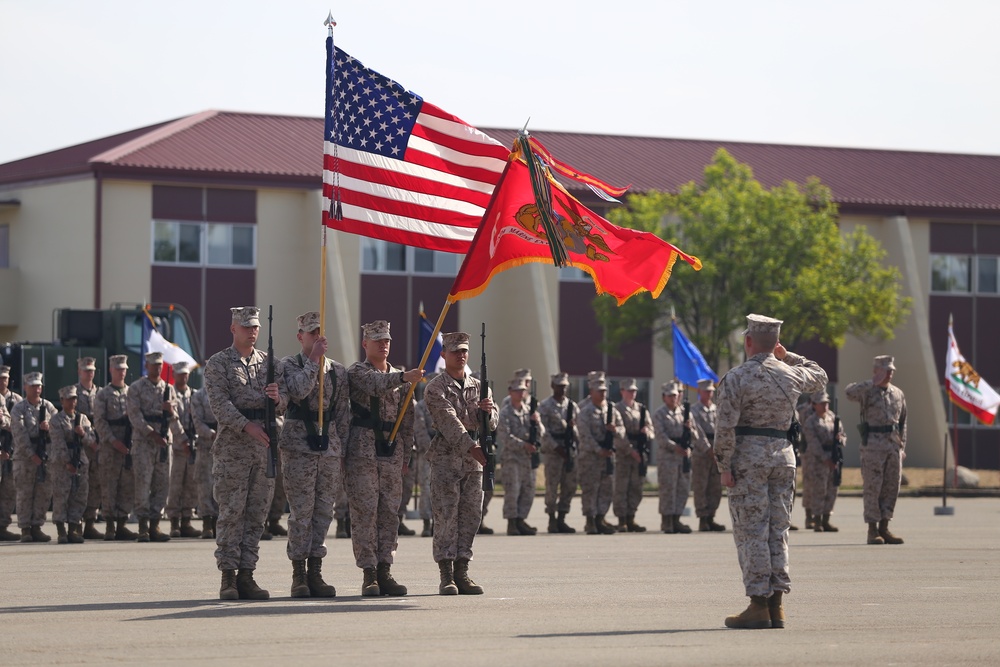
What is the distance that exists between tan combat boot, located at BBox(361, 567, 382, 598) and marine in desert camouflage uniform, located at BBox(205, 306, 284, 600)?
0.74 m

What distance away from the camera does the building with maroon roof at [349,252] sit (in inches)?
1747

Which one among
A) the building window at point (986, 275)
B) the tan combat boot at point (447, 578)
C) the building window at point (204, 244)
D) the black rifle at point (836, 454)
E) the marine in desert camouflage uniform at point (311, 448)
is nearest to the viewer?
the marine in desert camouflage uniform at point (311, 448)

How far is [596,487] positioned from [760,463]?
11.7 metres

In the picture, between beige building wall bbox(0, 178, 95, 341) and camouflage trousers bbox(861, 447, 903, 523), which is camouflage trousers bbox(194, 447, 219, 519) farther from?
beige building wall bbox(0, 178, 95, 341)

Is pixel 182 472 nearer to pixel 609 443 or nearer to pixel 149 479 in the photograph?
pixel 149 479

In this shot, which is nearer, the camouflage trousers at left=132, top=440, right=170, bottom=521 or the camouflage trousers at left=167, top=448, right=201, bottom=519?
the camouflage trousers at left=132, top=440, right=170, bottom=521

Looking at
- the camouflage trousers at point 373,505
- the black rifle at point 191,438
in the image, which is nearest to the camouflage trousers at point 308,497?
the camouflage trousers at point 373,505

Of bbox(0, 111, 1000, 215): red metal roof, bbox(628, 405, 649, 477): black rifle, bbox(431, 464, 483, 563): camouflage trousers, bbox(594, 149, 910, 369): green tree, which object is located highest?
bbox(0, 111, 1000, 215): red metal roof

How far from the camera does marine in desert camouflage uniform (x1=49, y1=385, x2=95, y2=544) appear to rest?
20.2 metres

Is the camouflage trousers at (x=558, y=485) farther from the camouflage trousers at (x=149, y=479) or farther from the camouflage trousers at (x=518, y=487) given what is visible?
the camouflage trousers at (x=149, y=479)

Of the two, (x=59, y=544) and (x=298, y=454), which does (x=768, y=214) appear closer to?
(x=59, y=544)

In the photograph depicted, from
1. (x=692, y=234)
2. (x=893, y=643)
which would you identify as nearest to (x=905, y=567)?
(x=893, y=643)

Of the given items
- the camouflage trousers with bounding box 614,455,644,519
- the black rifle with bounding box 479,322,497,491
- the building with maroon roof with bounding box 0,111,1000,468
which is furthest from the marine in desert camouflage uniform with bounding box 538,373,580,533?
the building with maroon roof with bounding box 0,111,1000,468

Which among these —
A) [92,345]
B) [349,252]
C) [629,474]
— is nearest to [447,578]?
[629,474]
